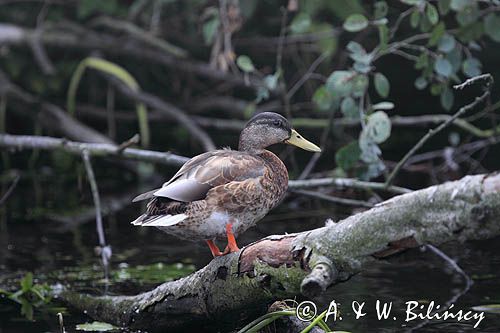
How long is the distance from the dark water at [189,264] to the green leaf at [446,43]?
119cm

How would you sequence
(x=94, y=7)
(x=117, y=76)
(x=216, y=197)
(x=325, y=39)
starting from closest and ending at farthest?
1. (x=216, y=197)
2. (x=117, y=76)
3. (x=325, y=39)
4. (x=94, y=7)

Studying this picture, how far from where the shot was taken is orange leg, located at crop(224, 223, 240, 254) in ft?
12.4

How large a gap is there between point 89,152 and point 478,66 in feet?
7.87

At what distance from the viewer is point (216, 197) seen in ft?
12.8

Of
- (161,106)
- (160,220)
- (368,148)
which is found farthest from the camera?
(161,106)

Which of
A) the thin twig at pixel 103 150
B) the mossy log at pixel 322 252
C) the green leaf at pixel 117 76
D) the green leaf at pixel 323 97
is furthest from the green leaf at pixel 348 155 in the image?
the green leaf at pixel 117 76

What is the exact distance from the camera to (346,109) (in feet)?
18.1

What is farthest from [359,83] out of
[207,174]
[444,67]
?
[207,174]

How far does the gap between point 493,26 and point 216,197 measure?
2586 millimetres

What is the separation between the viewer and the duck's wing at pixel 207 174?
383 centimetres

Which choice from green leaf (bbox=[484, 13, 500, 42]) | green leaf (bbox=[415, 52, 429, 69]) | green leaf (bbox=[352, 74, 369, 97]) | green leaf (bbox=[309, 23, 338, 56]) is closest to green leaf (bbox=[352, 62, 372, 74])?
green leaf (bbox=[352, 74, 369, 97])

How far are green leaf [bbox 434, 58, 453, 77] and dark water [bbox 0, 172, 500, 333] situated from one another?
105 cm

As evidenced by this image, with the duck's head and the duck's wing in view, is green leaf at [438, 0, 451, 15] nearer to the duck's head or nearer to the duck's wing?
the duck's head

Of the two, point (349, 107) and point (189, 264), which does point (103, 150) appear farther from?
point (349, 107)
